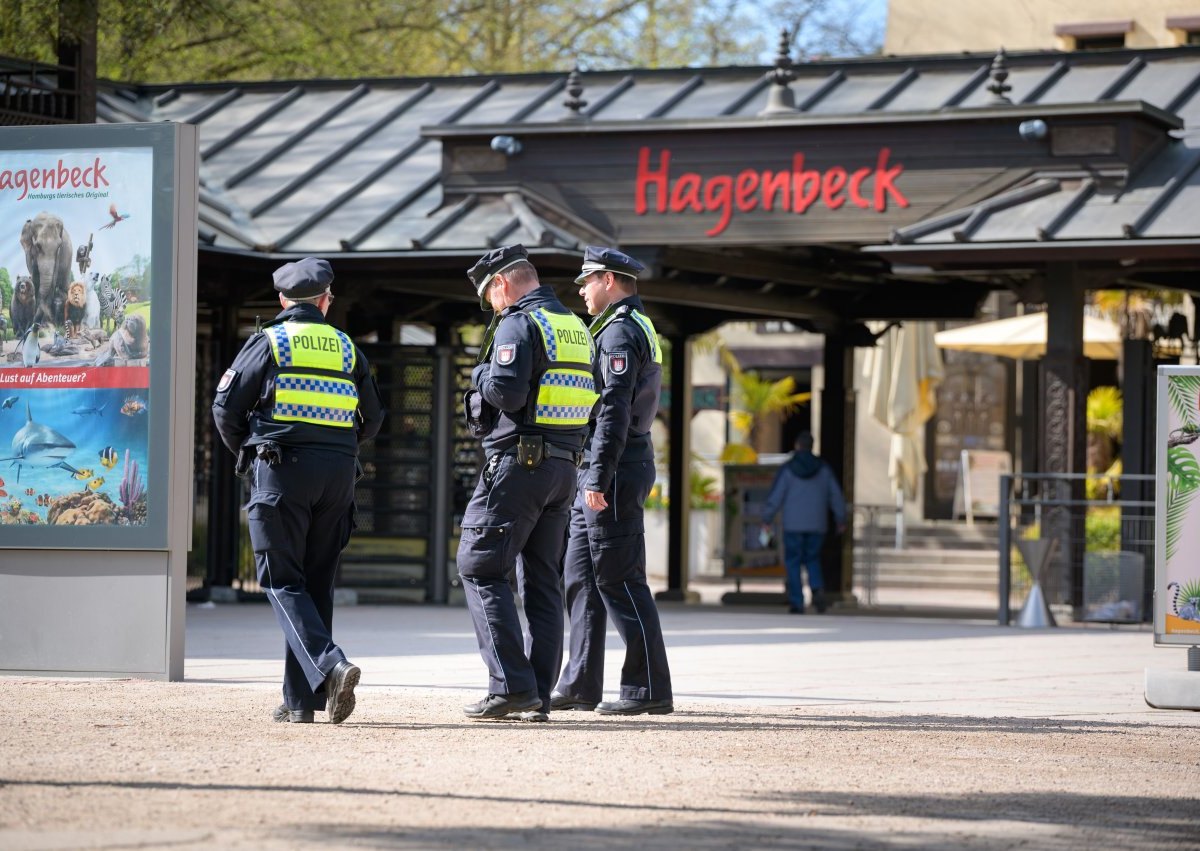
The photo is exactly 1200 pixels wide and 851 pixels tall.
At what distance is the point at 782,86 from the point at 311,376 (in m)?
8.66

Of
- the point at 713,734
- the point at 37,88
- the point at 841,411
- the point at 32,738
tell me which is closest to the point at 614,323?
the point at 713,734

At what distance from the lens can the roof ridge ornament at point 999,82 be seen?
49.4ft

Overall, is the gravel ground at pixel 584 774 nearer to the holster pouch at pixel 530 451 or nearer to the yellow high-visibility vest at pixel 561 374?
the holster pouch at pixel 530 451

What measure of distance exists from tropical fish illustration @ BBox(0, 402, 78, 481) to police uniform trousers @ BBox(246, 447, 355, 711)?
6.70 feet

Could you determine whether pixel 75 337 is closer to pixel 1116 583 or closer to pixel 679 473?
pixel 1116 583

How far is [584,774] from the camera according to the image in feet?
21.8

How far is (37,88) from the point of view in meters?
14.9

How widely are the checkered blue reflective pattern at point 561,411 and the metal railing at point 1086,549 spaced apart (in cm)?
755

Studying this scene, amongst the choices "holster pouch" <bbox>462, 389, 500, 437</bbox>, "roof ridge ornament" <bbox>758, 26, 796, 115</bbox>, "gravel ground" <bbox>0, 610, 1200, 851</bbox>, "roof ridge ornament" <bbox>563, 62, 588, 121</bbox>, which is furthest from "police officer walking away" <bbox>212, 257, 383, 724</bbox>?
"roof ridge ornament" <bbox>563, 62, 588, 121</bbox>

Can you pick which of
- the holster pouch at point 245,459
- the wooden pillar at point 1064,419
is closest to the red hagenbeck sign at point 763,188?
the wooden pillar at point 1064,419

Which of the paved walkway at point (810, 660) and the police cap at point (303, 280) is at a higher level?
the police cap at point (303, 280)

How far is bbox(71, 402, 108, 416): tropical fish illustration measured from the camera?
966 cm

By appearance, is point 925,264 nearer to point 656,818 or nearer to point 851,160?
point 851,160

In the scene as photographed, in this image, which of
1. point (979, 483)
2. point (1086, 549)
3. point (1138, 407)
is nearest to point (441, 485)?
point (1086, 549)
